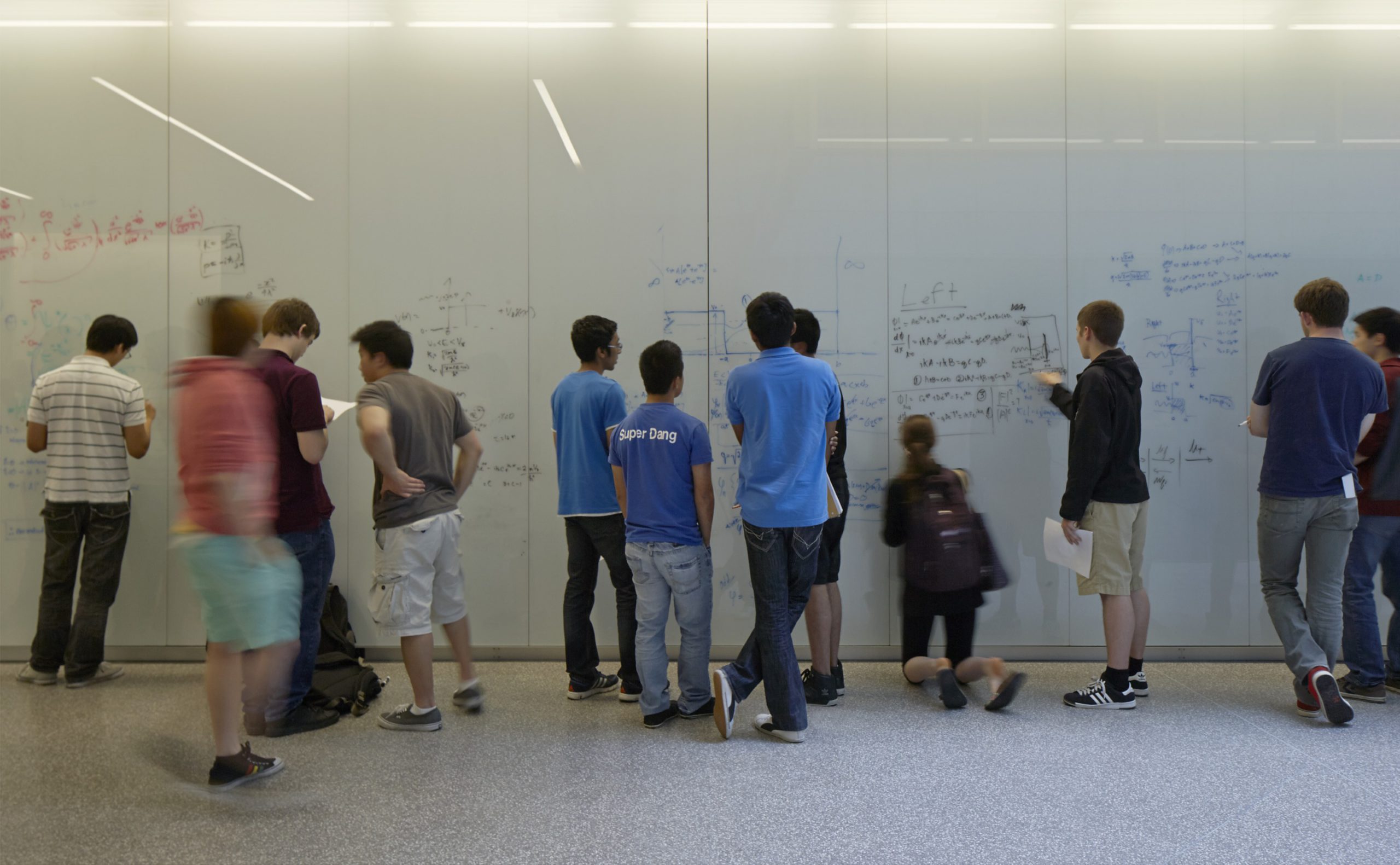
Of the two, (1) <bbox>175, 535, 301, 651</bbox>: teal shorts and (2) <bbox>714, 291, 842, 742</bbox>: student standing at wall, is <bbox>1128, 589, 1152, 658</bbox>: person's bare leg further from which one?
(1) <bbox>175, 535, 301, 651</bbox>: teal shorts

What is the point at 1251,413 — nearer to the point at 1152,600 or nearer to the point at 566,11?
the point at 1152,600

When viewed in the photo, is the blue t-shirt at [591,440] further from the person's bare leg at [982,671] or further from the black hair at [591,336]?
the person's bare leg at [982,671]

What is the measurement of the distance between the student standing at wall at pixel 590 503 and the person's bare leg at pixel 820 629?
0.72m

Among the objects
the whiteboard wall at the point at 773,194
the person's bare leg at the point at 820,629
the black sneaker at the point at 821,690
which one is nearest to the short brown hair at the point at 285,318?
the whiteboard wall at the point at 773,194

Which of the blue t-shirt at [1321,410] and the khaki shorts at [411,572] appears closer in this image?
the khaki shorts at [411,572]

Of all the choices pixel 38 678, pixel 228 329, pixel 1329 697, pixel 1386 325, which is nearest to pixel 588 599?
pixel 228 329

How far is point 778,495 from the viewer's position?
10.3 feet

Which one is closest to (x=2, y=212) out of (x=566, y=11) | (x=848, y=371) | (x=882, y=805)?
(x=566, y=11)

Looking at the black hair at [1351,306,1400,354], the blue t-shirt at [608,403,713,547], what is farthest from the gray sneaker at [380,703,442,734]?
the black hair at [1351,306,1400,354]

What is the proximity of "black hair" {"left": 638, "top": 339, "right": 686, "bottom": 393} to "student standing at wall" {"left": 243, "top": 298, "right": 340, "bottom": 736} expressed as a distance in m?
1.20

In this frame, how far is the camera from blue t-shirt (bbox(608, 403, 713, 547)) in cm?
326

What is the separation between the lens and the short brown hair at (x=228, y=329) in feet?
8.47

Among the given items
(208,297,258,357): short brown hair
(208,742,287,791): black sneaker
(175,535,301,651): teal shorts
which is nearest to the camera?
(175,535,301,651): teal shorts

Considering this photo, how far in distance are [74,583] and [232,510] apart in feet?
7.24
